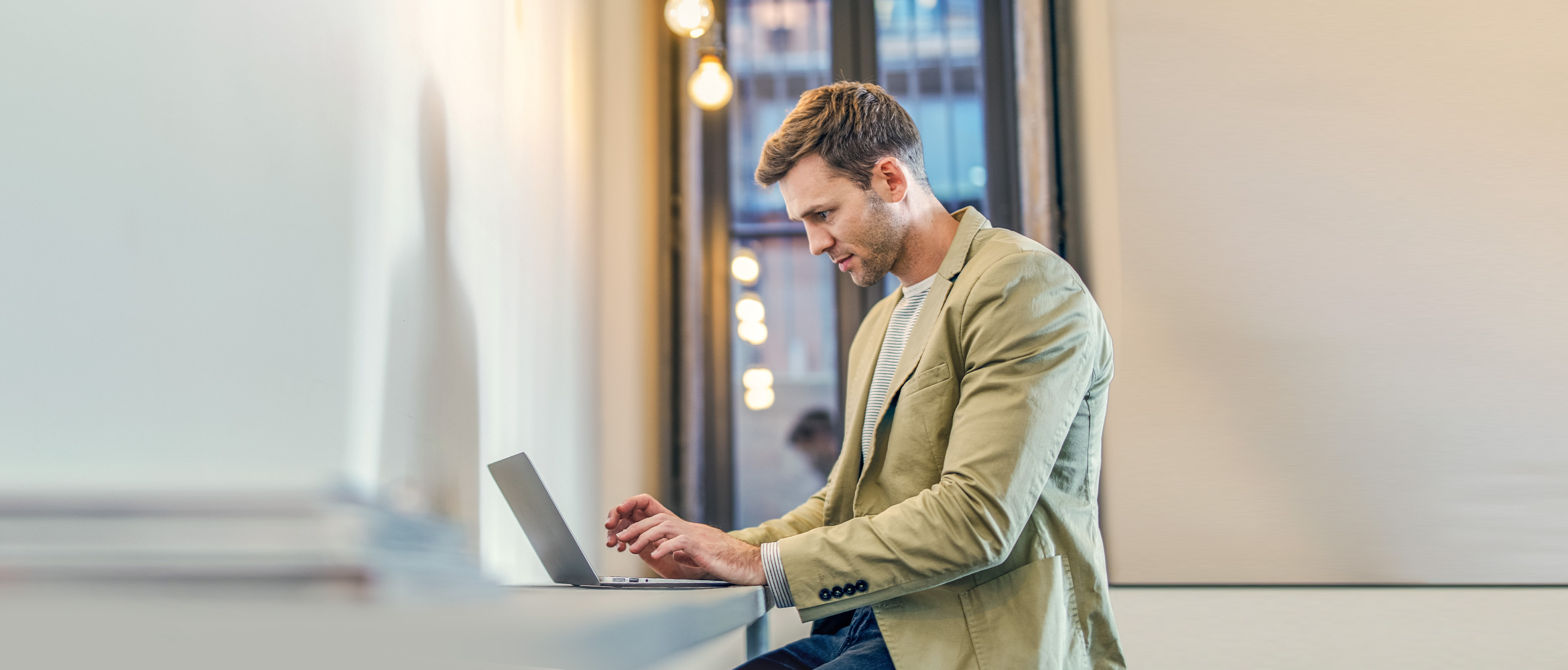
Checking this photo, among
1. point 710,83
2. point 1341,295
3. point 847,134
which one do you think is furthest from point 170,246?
point 1341,295

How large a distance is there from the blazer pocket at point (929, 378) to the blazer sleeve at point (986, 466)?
1.3 inches

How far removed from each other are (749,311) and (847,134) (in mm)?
1964

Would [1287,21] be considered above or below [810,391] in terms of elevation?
above

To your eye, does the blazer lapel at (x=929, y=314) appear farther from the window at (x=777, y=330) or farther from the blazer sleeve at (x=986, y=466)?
the window at (x=777, y=330)

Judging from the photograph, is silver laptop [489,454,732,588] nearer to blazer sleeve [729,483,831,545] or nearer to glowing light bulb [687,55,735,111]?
blazer sleeve [729,483,831,545]

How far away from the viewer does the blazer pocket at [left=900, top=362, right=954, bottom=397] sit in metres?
1.18

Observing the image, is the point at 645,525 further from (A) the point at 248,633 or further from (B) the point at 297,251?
(A) the point at 248,633

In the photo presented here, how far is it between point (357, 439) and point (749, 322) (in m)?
2.20

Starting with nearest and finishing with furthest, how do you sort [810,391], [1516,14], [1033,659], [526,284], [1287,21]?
[1033,659]
[526,284]
[1516,14]
[1287,21]
[810,391]

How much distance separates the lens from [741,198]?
134 inches

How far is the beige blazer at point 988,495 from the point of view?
105 cm

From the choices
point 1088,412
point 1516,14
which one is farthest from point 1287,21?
point 1088,412

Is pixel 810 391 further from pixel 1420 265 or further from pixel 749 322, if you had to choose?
pixel 1420 265

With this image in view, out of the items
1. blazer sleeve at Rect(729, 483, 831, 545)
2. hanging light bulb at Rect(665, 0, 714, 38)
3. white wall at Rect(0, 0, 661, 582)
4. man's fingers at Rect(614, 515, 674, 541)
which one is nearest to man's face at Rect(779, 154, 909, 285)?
blazer sleeve at Rect(729, 483, 831, 545)
